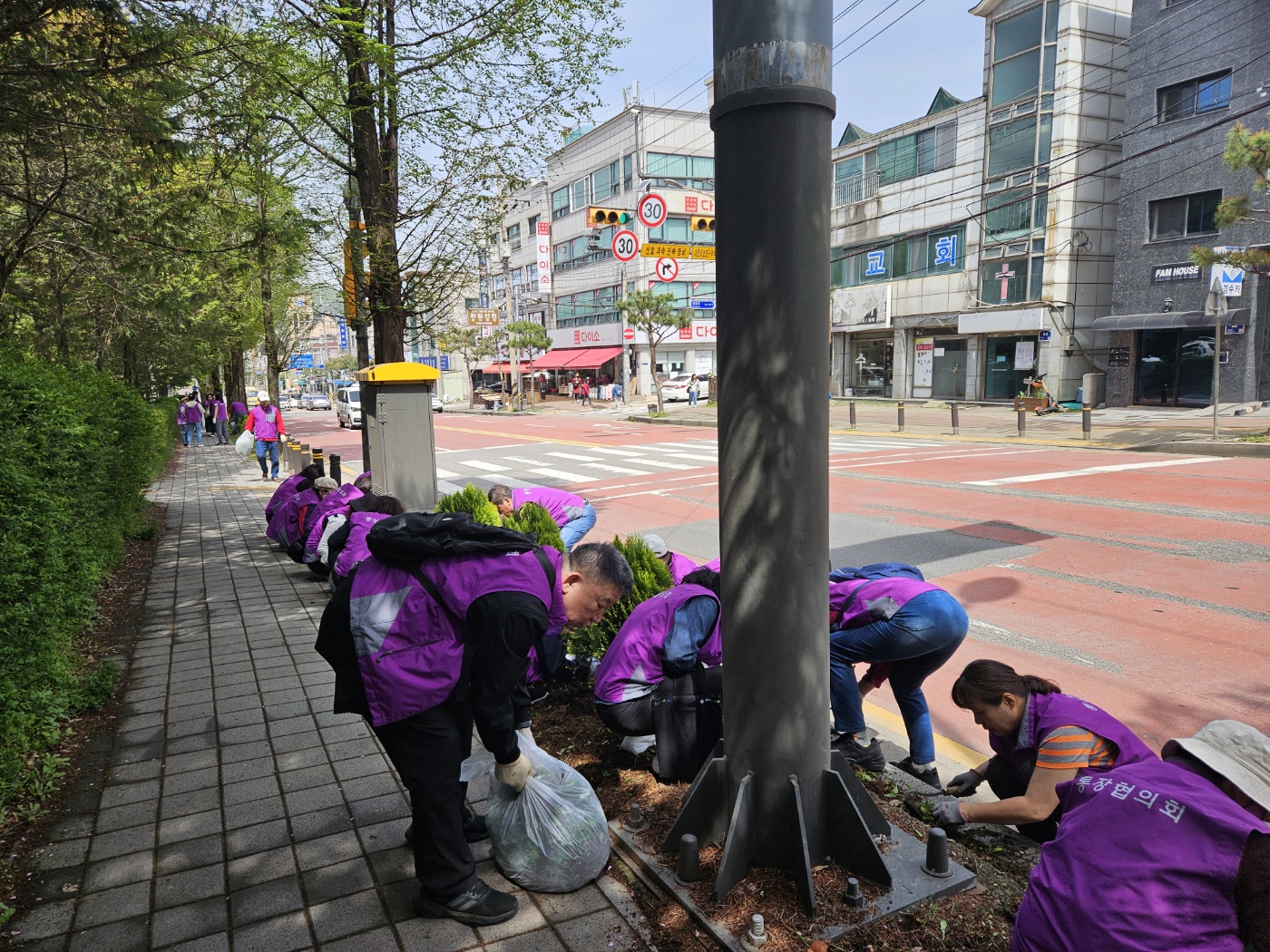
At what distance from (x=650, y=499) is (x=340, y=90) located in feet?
22.8

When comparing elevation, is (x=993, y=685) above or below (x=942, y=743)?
above

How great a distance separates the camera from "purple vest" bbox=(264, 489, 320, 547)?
318 inches

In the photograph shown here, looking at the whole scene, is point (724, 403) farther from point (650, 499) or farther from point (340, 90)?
point (650, 499)

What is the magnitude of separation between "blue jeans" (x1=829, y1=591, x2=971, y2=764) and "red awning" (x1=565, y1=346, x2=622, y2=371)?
45.9 metres

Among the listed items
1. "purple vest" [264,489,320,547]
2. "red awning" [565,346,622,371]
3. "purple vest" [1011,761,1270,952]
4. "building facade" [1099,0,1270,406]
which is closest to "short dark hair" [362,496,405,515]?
"purple vest" [264,489,320,547]

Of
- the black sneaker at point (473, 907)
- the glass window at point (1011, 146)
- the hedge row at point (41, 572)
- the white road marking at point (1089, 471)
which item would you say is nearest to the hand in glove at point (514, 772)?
the black sneaker at point (473, 907)

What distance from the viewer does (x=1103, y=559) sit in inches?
306

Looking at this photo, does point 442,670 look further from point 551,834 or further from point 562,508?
point 562,508

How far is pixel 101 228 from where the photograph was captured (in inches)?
270

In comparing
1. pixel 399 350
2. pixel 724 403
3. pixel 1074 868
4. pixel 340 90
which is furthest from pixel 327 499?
pixel 1074 868

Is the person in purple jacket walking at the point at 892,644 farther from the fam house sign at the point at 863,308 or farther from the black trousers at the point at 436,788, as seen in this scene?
the fam house sign at the point at 863,308

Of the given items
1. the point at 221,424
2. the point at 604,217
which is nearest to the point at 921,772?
the point at 604,217

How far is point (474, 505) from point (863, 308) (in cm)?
3271

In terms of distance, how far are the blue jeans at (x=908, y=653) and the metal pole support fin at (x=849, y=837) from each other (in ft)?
2.94
